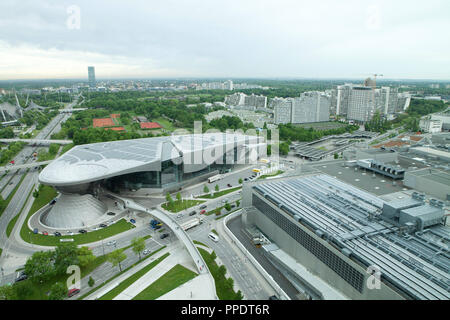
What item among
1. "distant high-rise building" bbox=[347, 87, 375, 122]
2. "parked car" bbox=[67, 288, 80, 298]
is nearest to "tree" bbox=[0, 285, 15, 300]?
"parked car" bbox=[67, 288, 80, 298]

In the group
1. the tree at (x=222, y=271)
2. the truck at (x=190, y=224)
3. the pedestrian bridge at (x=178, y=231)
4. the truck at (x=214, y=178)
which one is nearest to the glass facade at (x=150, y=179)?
the pedestrian bridge at (x=178, y=231)

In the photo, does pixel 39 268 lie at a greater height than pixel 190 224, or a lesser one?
greater

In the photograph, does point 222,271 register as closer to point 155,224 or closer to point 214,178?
point 155,224

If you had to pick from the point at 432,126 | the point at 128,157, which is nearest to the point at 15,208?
the point at 128,157

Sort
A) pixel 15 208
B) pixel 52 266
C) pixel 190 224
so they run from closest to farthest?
pixel 52 266
pixel 190 224
pixel 15 208

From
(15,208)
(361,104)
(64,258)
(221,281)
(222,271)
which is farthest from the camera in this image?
(361,104)
